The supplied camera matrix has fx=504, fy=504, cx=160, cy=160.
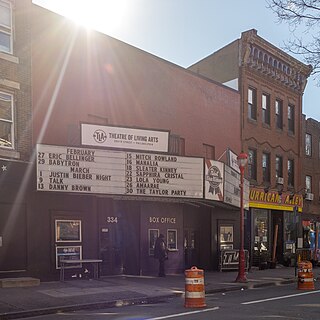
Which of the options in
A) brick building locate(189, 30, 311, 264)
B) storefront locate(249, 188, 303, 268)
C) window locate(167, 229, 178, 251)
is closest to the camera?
window locate(167, 229, 178, 251)

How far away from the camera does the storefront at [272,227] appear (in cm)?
2769

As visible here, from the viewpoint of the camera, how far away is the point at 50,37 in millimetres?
17938

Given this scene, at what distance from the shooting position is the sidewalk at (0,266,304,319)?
1224 cm

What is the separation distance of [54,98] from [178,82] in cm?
707

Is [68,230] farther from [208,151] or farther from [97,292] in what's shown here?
[208,151]

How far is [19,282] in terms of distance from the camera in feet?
50.2

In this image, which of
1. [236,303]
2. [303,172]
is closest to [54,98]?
[236,303]

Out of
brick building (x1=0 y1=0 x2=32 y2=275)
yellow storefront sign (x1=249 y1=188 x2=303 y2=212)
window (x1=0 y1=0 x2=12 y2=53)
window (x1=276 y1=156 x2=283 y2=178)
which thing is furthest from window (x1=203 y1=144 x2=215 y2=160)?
window (x1=0 y1=0 x2=12 y2=53)

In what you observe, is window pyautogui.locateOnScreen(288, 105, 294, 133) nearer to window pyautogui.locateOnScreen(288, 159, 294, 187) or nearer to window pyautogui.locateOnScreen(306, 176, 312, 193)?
window pyautogui.locateOnScreen(288, 159, 294, 187)

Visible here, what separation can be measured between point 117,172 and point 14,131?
12.2ft

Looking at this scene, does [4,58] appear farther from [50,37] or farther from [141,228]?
[141,228]

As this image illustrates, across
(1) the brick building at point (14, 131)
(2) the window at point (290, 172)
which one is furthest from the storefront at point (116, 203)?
(2) the window at point (290, 172)

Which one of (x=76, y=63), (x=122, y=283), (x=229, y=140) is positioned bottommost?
(x=122, y=283)

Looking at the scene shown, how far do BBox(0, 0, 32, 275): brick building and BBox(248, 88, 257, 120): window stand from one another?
14.8 meters
